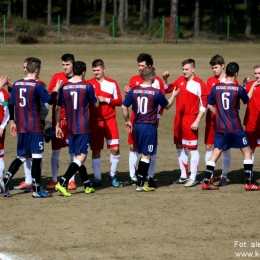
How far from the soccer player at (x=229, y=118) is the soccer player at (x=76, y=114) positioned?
203 cm

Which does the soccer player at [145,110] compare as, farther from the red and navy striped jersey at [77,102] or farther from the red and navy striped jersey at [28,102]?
the red and navy striped jersey at [28,102]

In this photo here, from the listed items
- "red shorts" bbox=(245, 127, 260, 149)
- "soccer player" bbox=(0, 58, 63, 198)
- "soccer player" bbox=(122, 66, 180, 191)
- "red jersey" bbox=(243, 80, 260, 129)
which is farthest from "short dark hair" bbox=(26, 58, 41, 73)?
"red shorts" bbox=(245, 127, 260, 149)

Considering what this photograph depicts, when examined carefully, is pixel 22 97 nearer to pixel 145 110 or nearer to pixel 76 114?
pixel 76 114

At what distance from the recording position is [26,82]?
11.1 meters

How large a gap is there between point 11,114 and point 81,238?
312cm

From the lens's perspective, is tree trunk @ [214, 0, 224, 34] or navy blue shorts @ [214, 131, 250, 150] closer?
navy blue shorts @ [214, 131, 250, 150]

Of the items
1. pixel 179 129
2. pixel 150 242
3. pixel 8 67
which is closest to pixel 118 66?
pixel 8 67

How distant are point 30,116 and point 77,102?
2.55ft

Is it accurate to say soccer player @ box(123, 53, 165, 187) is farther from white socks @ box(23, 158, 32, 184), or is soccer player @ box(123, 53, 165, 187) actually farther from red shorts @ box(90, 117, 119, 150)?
white socks @ box(23, 158, 32, 184)

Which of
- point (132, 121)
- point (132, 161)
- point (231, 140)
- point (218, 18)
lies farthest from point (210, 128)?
point (218, 18)

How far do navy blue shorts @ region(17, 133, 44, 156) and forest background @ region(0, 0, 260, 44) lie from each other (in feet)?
95.6

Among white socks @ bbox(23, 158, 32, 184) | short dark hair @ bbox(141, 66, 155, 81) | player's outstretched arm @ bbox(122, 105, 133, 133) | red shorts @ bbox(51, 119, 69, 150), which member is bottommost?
white socks @ bbox(23, 158, 32, 184)

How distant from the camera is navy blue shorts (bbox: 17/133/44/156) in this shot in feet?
36.8

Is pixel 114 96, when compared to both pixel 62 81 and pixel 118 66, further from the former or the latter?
pixel 118 66
